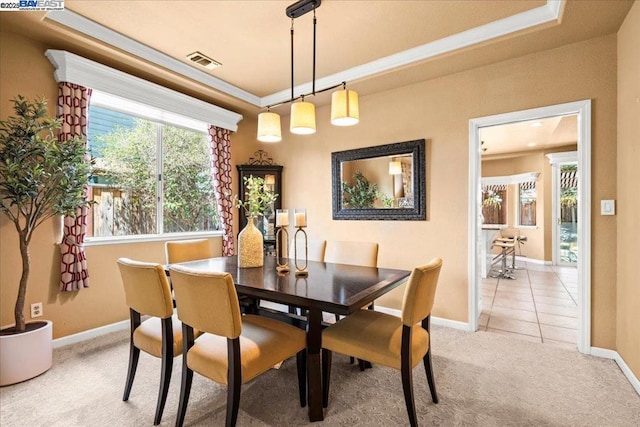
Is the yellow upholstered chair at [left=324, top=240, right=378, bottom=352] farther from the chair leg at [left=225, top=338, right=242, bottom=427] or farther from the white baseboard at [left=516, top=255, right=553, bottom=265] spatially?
the white baseboard at [left=516, top=255, right=553, bottom=265]

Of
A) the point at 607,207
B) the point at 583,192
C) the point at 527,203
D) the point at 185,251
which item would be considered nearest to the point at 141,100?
the point at 185,251

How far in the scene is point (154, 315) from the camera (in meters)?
1.76

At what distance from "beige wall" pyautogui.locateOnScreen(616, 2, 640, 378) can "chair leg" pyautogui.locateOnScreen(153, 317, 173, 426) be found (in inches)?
118

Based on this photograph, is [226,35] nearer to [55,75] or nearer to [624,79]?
[55,75]

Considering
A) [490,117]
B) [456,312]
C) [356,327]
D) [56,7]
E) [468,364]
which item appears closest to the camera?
[356,327]

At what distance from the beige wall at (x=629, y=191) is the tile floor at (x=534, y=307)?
612mm

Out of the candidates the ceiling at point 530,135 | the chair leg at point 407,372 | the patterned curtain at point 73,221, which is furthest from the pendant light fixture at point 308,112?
the ceiling at point 530,135

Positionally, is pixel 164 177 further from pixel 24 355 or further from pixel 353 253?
pixel 353 253

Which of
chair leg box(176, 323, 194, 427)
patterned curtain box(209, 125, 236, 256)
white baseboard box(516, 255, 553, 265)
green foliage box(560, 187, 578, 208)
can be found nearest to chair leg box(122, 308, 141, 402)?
chair leg box(176, 323, 194, 427)

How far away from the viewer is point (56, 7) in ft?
7.41

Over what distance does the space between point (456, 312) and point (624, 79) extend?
241cm

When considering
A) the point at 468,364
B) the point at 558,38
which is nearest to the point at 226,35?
the point at 558,38

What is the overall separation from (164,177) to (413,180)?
295 cm

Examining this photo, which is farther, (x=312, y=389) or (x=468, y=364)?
(x=468, y=364)
